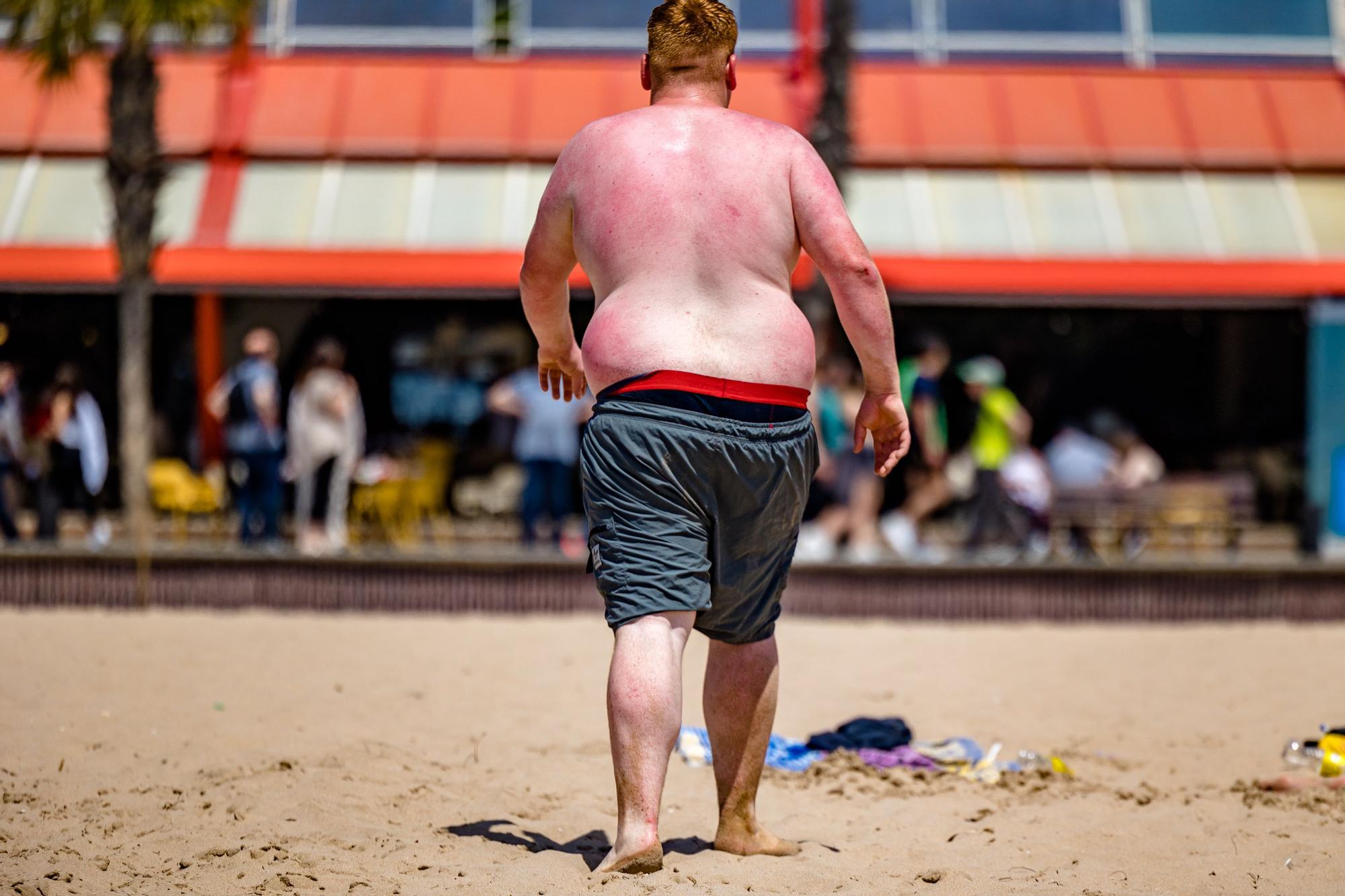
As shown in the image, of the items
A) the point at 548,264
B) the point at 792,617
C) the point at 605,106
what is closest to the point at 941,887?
the point at 548,264

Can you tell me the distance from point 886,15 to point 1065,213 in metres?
3.13

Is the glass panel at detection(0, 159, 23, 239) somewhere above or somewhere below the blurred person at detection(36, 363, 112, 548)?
above

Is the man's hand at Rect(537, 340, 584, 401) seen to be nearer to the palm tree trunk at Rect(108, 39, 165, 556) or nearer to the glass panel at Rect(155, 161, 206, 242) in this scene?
the palm tree trunk at Rect(108, 39, 165, 556)

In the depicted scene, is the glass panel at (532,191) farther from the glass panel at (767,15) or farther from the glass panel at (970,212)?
the glass panel at (970,212)

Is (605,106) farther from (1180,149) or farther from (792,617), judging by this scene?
(792,617)

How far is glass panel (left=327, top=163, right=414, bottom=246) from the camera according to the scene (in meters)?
15.5

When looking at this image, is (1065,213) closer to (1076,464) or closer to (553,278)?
(1076,464)

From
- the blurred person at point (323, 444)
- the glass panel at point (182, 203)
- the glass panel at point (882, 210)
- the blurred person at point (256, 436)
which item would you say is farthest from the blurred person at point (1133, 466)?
the glass panel at point (182, 203)

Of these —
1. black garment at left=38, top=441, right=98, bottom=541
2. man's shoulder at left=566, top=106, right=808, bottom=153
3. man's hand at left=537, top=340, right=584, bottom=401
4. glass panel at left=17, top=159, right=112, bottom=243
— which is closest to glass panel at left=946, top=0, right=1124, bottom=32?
glass panel at left=17, top=159, right=112, bottom=243

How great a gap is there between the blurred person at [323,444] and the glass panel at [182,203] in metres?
5.53

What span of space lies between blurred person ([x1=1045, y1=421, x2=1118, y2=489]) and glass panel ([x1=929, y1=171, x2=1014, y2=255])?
3651 millimetres

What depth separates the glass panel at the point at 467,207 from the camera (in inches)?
610

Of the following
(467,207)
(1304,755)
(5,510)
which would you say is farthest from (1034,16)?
(1304,755)

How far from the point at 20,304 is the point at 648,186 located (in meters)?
14.4
